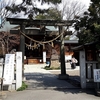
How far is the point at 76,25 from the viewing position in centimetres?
1071

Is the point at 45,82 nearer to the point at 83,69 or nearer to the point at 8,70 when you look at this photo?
the point at 83,69

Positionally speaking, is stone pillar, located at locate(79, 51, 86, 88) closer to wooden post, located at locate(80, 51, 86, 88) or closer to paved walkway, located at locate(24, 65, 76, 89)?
wooden post, located at locate(80, 51, 86, 88)

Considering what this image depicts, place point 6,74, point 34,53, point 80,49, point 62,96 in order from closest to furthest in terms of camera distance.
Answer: point 62,96, point 6,74, point 80,49, point 34,53

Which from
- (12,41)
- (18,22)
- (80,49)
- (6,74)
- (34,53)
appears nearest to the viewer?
(6,74)

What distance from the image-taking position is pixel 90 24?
392 inches

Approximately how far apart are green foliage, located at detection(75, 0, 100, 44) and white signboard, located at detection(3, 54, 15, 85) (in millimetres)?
3875

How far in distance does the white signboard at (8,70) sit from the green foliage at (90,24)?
3875 mm

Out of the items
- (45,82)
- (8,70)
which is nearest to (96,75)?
(45,82)

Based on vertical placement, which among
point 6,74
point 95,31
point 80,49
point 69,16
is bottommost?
point 6,74

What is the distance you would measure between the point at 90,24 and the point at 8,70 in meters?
4.91

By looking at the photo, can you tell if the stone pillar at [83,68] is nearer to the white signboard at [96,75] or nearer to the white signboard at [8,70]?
the white signboard at [96,75]

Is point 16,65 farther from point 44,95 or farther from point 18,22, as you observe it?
point 18,22

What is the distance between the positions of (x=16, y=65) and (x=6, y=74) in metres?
0.77

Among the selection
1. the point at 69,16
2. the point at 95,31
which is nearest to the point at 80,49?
the point at 95,31
